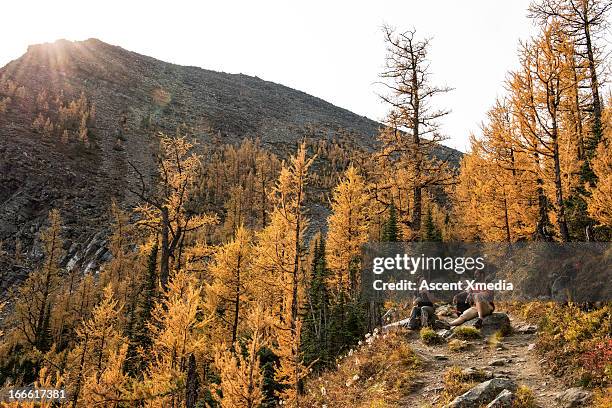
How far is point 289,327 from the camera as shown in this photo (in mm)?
16828

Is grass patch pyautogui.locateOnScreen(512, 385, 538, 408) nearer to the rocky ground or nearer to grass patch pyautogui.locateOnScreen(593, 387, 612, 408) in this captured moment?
the rocky ground

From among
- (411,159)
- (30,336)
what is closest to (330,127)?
(30,336)

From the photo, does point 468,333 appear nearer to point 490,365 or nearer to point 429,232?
point 490,365

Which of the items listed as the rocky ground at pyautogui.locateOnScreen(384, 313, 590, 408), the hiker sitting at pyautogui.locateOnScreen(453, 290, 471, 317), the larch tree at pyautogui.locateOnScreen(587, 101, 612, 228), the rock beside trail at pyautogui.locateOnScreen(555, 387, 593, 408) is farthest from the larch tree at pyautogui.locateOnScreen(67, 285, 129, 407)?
the larch tree at pyautogui.locateOnScreen(587, 101, 612, 228)

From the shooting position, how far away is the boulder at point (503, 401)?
25.8ft

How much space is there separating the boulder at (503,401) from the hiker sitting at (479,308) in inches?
214

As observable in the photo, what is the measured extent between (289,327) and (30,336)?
100 ft

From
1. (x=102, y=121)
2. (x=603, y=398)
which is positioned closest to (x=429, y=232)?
(x=603, y=398)

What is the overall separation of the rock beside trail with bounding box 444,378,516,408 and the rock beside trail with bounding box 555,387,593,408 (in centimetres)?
85

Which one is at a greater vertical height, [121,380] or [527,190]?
[527,190]

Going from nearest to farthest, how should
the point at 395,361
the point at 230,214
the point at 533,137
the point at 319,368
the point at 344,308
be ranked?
the point at 395,361 < the point at 533,137 < the point at 319,368 < the point at 344,308 < the point at 230,214

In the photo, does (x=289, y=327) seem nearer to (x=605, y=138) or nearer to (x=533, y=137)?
(x=533, y=137)

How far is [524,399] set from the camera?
7934 millimetres

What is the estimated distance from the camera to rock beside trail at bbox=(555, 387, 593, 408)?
7.51 m
